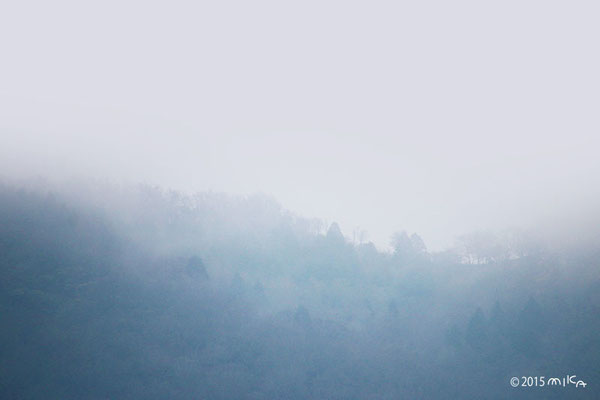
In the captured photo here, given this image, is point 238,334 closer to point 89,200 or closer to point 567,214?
point 89,200

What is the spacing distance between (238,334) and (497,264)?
186ft

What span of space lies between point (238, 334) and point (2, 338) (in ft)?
98.8

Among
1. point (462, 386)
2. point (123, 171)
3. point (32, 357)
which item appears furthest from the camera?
point (123, 171)

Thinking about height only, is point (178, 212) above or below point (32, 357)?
above

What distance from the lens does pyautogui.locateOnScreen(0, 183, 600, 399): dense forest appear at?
44.2m

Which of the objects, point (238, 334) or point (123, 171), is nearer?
point (238, 334)

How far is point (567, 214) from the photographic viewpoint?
81750 millimetres

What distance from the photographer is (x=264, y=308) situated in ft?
204

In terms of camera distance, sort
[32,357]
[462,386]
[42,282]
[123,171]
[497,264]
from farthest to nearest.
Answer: [123,171] → [497,264] → [42,282] → [462,386] → [32,357]

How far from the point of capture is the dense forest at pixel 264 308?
4416cm

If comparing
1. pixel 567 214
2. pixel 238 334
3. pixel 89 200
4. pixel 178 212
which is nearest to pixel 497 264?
pixel 567 214

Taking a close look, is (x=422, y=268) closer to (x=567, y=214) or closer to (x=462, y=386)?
(x=462, y=386)

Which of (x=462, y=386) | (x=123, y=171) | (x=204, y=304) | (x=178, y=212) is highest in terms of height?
(x=123, y=171)

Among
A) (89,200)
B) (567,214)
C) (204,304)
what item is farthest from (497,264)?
(89,200)
